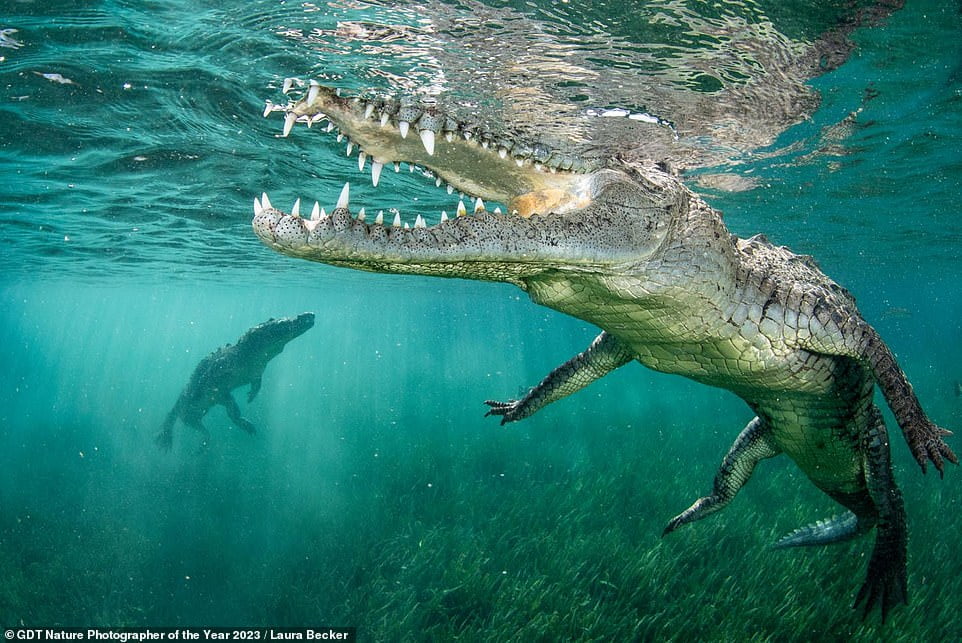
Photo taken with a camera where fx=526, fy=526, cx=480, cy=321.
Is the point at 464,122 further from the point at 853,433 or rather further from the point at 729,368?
the point at 853,433

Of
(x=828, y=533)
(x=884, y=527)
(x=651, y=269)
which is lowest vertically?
(x=828, y=533)

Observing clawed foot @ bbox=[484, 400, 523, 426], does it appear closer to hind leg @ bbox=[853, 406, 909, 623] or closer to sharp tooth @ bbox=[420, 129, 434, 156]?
hind leg @ bbox=[853, 406, 909, 623]

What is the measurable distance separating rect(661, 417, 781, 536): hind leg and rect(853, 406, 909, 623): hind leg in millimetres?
795

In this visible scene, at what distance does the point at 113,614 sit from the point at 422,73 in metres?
9.61

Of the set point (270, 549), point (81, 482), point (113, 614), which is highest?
point (113, 614)

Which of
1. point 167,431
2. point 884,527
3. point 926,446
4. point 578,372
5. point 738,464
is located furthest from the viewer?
point 167,431

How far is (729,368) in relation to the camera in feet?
12.0

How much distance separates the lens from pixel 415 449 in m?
16.8

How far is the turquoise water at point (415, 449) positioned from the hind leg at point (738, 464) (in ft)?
5.94

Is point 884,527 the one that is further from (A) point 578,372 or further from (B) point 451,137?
(B) point 451,137

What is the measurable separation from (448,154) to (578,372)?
268 cm

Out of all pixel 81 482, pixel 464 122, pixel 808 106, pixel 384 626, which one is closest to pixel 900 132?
pixel 808 106

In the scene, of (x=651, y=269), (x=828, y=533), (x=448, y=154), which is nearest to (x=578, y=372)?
(x=651, y=269)

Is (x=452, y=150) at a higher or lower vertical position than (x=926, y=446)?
higher
